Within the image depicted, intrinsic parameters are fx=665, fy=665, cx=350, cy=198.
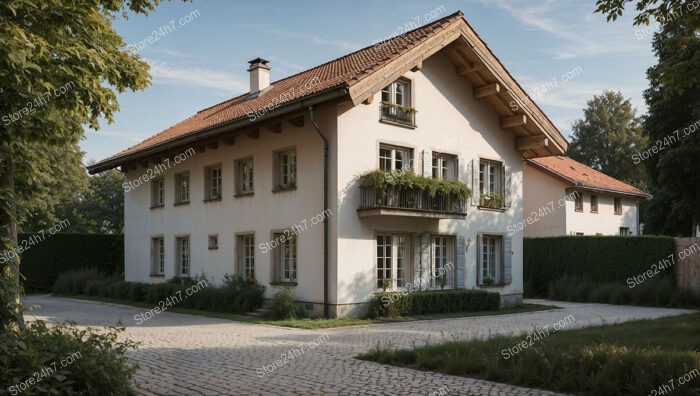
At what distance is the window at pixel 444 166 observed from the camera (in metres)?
20.0

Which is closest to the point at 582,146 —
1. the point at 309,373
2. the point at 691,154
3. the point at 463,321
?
the point at 691,154

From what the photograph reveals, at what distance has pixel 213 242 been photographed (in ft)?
70.6

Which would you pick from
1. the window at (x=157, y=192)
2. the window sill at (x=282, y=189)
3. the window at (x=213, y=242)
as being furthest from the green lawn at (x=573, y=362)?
the window at (x=157, y=192)

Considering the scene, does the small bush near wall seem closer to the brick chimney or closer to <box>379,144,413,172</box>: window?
<box>379,144,413,172</box>: window

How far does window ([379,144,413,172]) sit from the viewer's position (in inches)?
728

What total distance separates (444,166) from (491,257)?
3.66 m

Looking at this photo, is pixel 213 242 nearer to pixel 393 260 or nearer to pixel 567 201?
pixel 393 260

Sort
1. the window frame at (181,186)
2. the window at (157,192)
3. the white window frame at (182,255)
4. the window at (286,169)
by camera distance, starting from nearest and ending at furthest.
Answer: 1. the window at (286,169)
2. the white window frame at (182,255)
3. the window frame at (181,186)
4. the window at (157,192)

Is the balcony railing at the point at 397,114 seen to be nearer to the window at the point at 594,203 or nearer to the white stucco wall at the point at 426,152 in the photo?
the white stucco wall at the point at 426,152

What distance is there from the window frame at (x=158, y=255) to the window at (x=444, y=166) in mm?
10668

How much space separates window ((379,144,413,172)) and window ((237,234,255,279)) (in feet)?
15.2

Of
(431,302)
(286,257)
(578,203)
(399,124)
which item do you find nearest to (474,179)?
(399,124)

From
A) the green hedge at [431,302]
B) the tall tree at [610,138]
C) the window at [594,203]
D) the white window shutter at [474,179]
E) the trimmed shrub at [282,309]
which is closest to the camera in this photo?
the trimmed shrub at [282,309]

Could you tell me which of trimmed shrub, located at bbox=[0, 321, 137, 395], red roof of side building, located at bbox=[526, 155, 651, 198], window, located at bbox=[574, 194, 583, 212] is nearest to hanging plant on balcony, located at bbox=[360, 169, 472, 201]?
trimmed shrub, located at bbox=[0, 321, 137, 395]
